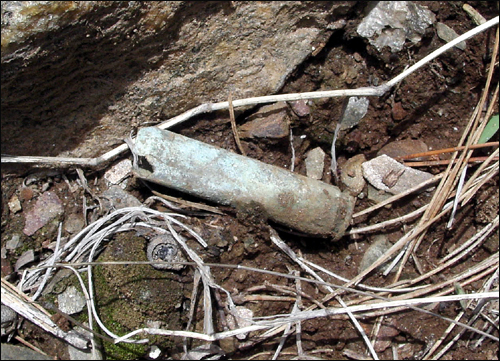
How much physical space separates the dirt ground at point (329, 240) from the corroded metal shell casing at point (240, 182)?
15cm

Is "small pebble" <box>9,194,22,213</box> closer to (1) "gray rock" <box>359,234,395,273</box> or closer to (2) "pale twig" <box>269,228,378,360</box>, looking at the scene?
(2) "pale twig" <box>269,228,378,360</box>

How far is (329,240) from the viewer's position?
8.47ft

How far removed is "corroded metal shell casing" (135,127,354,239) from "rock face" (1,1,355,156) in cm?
27

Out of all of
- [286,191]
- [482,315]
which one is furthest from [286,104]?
[482,315]

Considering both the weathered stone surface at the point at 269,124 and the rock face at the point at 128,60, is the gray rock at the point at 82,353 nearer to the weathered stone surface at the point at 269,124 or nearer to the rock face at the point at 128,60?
the rock face at the point at 128,60

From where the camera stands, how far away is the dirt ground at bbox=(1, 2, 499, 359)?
2230 millimetres

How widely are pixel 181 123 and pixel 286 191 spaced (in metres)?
0.68

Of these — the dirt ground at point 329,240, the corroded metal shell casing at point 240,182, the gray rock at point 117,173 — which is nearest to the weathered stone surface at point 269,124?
the dirt ground at point 329,240

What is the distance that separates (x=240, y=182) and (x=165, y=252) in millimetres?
537

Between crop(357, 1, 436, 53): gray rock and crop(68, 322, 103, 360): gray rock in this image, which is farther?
crop(357, 1, 436, 53): gray rock

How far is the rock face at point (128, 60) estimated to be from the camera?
1797 mm

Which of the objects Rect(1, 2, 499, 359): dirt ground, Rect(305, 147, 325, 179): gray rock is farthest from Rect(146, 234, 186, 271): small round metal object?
Rect(305, 147, 325, 179): gray rock

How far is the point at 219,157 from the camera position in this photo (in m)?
2.20

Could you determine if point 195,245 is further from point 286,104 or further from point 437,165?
point 437,165
